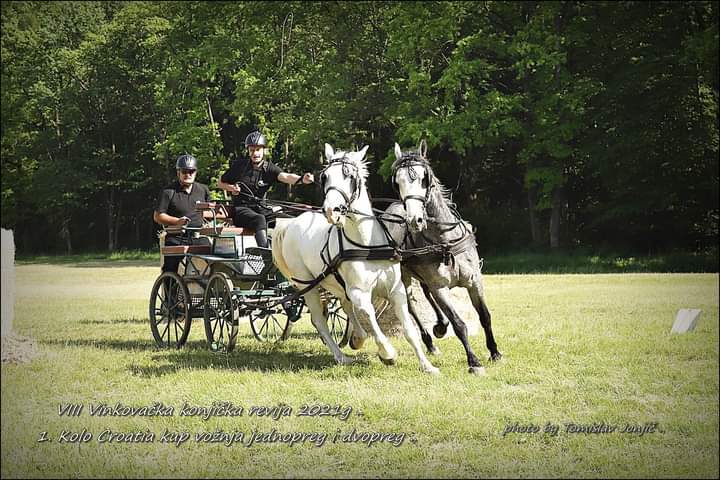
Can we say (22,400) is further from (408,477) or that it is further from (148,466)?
(408,477)

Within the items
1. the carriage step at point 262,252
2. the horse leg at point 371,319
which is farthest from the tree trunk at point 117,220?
the horse leg at point 371,319

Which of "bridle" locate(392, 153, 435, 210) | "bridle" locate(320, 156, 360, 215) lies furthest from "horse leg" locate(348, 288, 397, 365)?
"bridle" locate(392, 153, 435, 210)

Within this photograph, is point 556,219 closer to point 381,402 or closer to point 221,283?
point 221,283

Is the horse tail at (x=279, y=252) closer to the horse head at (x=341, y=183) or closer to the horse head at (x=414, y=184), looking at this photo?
the horse head at (x=341, y=183)

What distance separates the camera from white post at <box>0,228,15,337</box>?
3.73 metres

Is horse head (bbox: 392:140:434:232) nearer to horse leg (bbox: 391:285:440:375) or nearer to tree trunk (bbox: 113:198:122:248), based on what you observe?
horse leg (bbox: 391:285:440:375)

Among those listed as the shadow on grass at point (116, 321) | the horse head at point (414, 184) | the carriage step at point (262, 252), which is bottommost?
the shadow on grass at point (116, 321)

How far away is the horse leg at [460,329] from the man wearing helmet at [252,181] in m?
2.18

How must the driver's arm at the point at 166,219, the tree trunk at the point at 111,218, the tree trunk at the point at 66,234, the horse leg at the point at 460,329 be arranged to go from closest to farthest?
the tree trunk at the point at 66,234, the horse leg at the point at 460,329, the tree trunk at the point at 111,218, the driver's arm at the point at 166,219

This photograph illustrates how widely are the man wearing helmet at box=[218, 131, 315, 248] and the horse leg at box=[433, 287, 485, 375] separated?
7.16ft

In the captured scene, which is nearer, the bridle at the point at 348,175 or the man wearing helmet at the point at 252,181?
the bridle at the point at 348,175

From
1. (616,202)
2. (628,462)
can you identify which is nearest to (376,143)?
(616,202)

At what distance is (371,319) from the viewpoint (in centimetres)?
694

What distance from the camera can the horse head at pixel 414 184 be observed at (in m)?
6.74
